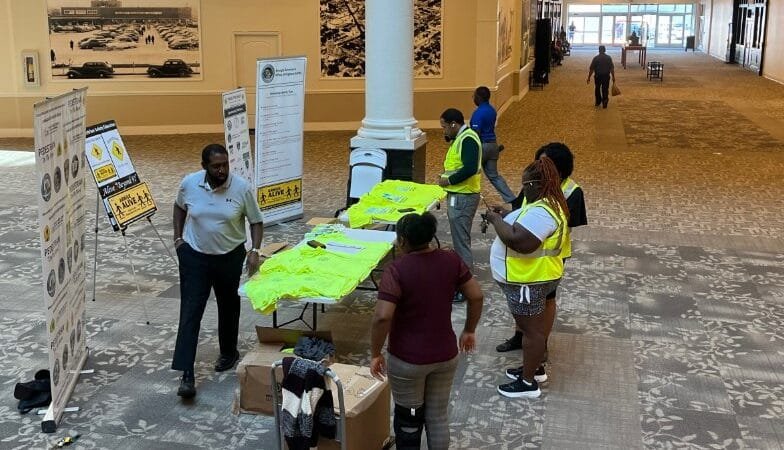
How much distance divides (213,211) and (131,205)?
7.46 ft

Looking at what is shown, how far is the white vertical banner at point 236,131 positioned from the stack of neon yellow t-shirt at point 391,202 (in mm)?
1708

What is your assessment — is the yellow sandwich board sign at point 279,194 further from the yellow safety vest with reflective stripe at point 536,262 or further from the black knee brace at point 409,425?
the black knee brace at point 409,425

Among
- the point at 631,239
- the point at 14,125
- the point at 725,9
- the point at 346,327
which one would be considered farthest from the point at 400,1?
the point at 725,9

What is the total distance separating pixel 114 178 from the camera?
22.4ft

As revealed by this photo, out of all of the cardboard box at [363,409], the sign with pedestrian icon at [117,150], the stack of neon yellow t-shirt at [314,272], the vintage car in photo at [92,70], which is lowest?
the cardboard box at [363,409]

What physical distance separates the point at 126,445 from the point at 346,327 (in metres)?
2.15

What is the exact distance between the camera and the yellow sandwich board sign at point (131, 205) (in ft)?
22.1

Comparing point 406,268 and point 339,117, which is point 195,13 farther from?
point 406,268

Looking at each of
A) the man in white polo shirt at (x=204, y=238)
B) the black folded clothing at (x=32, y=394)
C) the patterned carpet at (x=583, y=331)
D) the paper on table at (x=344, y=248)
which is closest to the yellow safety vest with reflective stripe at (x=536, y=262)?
the patterned carpet at (x=583, y=331)

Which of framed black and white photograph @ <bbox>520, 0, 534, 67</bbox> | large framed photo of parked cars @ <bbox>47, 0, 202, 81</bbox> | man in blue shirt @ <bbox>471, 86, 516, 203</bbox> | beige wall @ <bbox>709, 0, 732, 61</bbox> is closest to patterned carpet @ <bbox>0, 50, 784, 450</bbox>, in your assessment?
man in blue shirt @ <bbox>471, 86, 516, 203</bbox>

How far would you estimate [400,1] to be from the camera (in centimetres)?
910

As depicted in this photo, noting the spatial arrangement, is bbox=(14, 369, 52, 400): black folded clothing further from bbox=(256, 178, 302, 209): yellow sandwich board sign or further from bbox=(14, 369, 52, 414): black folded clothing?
bbox=(256, 178, 302, 209): yellow sandwich board sign

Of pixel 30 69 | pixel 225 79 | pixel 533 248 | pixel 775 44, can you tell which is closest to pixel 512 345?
pixel 533 248

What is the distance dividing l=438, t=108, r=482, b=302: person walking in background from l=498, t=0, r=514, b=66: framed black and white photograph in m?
12.0
